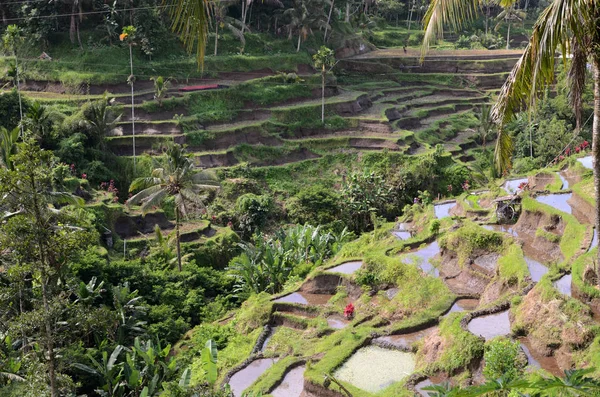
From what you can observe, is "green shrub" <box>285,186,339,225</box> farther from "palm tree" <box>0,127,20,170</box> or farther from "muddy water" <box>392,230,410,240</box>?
"palm tree" <box>0,127,20,170</box>

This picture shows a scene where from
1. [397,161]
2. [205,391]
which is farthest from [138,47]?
[205,391]

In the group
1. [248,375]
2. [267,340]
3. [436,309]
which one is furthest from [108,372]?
[436,309]

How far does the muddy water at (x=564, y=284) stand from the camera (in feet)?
47.0

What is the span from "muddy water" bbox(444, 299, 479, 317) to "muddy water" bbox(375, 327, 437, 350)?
44.7 inches

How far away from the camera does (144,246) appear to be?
1128 inches

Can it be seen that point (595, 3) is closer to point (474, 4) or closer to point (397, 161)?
point (474, 4)

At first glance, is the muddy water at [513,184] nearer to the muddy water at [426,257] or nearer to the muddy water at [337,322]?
the muddy water at [426,257]

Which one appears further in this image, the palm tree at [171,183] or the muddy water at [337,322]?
the palm tree at [171,183]

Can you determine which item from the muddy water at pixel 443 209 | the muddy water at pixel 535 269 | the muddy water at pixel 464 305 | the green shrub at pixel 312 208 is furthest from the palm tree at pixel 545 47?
the green shrub at pixel 312 208

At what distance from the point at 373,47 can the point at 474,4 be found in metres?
50.7

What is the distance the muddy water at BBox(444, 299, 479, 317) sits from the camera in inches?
682

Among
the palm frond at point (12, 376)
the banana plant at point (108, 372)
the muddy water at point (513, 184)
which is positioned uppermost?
the muddy water at point (513, 184)

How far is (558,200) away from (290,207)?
14.9 meters

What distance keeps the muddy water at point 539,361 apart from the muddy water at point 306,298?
330 inches
